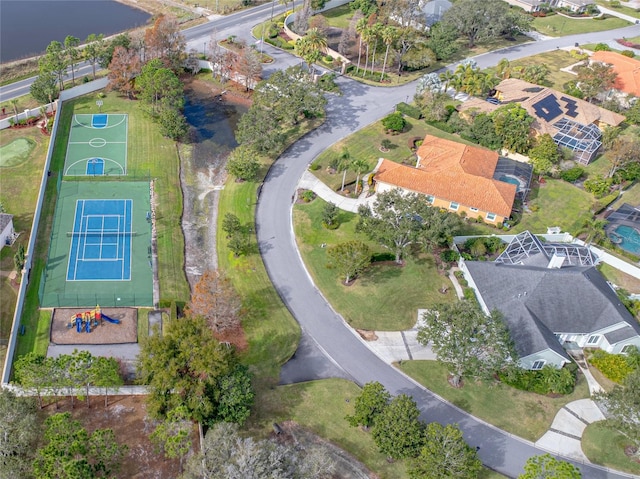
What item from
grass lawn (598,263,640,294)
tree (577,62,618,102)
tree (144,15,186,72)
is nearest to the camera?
grass lawn (598,263,640,294)

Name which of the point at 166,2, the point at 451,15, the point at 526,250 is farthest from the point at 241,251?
the point at 166,2

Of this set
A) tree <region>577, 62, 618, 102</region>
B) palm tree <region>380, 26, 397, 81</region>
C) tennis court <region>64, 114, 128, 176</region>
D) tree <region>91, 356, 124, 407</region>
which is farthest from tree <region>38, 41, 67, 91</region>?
tree <region>577, 62, 618, 102</region>

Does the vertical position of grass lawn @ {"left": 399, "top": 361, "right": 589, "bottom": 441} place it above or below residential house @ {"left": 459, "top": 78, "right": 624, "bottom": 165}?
below

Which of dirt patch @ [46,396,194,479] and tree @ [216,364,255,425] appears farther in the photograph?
tree @ [216,364,255,425]

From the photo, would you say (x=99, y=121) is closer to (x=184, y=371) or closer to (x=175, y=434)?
(x=184, y=371)

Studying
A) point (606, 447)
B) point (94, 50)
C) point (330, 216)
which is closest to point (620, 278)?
point (606, 447)

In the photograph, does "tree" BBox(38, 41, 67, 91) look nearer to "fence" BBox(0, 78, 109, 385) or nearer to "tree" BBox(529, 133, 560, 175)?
"fence" BBox(0, 78, 109, 385)

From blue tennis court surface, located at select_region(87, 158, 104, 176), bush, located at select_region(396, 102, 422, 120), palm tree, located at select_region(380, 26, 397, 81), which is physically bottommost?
blue tennis court surface, located at select_region(87, 158, 104, 176)
